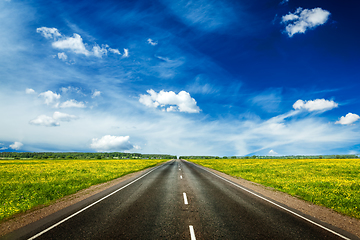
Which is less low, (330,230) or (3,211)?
(330,230)

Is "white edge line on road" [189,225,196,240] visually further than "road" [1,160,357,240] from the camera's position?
No

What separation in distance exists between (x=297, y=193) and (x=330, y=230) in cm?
677

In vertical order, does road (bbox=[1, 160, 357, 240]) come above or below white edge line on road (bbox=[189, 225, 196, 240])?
below

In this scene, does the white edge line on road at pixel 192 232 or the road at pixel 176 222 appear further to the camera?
the road at pixel 176 222

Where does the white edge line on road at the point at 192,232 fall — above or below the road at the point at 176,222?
above

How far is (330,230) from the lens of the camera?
6.10 m

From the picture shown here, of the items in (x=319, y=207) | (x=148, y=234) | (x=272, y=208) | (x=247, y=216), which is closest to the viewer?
(x=148, y=234)

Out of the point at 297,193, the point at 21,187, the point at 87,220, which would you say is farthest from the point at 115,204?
the point at 297,193

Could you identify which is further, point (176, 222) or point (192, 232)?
point (176, 222)

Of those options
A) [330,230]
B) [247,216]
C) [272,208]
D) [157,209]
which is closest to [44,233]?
[157,209]

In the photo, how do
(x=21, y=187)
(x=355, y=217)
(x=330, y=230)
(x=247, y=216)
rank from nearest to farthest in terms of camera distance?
(x=330, y=230)
(x=247, y=216)
(x=355, y=217)
(x=21, y=187)

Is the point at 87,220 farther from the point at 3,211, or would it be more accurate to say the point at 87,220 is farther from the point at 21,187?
the point at 21,187

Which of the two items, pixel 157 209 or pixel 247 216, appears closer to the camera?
pixel 247 216

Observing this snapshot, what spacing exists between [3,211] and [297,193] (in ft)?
57.5
